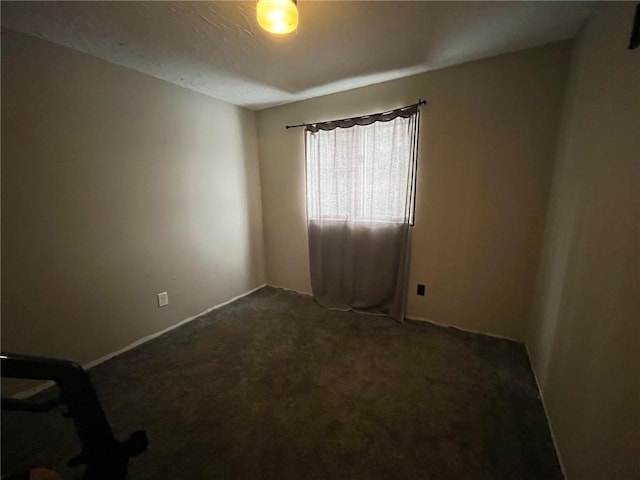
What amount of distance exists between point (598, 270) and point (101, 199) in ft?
9.31

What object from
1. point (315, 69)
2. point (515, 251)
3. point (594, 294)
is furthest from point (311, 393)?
point (315, 69)

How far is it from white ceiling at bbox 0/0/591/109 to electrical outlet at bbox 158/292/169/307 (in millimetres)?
1821

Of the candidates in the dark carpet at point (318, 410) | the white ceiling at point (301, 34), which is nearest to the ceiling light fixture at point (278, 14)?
the white ceiling at point (301, 34)

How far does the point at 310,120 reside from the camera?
106 inches

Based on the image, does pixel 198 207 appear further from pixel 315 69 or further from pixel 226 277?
pixel 315 69

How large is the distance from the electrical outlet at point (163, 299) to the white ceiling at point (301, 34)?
1.82m

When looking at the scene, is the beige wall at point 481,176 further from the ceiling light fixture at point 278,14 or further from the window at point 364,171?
the ceiling light fixture at point 278,14

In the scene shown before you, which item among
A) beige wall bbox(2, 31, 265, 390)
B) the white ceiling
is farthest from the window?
beige wall bbox(2, 31, 265, 390)

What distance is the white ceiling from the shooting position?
1.34 metres

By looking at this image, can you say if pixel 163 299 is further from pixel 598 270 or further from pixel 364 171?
pixel 598 270

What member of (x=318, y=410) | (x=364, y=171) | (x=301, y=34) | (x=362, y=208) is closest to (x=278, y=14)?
(x=301, y=34)

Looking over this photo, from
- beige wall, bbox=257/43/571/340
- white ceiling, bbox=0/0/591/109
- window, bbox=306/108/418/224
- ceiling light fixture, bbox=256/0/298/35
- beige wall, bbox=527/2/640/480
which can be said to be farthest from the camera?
window, bbox=306/108/418/224

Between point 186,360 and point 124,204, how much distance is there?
1.28m

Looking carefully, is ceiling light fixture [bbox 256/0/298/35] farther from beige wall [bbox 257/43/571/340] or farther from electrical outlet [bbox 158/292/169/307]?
electrical outlet [bbox 158/292/169/307]
